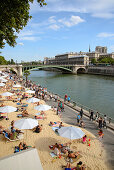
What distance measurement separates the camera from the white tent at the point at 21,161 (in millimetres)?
3614

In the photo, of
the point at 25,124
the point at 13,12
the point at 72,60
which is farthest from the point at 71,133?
the point at 72,60

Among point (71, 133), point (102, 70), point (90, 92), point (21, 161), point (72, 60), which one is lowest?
point (90, 92)

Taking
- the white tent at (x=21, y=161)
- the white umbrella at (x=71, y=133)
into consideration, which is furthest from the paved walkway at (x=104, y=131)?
the white tent at (x=21, y=161)

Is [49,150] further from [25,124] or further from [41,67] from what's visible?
[41,67]

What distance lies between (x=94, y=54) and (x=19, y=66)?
98.3 m

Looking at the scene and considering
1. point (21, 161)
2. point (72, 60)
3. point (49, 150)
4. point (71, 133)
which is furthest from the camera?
point (72, 60)

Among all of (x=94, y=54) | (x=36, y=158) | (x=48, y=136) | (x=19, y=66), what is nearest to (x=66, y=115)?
(x=48, y=136)

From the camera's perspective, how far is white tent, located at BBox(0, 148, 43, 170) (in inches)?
142

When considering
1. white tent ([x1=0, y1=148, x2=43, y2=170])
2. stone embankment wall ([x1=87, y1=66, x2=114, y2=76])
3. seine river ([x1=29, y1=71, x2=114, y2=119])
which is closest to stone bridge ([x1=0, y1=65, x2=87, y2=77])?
stone embankment wall ([x1=87, y1=66, x2=114, y2=76])

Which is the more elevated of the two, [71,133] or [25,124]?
[25,124]

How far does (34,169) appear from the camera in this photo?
12.9 feet

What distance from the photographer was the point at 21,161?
3828 mm

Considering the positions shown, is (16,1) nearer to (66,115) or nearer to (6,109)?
(6,109)

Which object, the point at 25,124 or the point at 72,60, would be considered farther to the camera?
the point at 72,60
